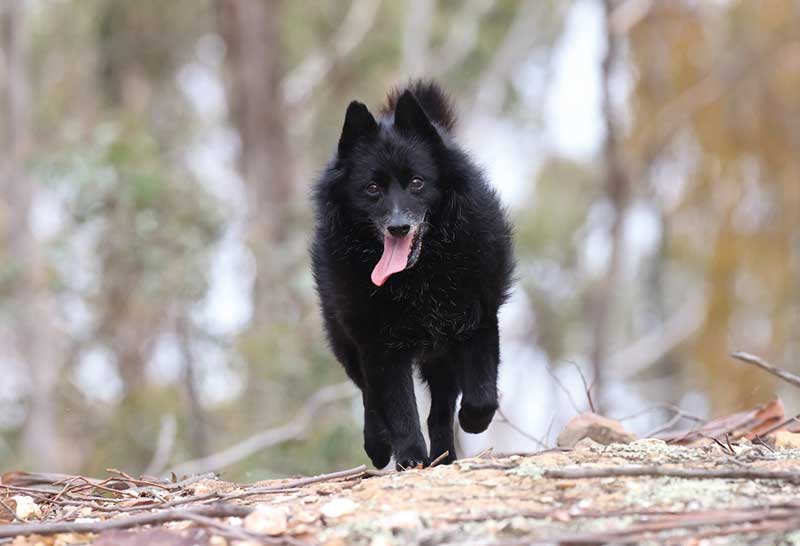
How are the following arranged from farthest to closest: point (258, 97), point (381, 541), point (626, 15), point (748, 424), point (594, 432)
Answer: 1. point (258, 97)
2. point (626, 15)
3. point (748, 424)
4. point (594, 432)
5. point (381, 541)

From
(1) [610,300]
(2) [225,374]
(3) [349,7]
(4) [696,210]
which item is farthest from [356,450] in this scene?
(3) [349,7]

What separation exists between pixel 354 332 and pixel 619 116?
1175 centimetres

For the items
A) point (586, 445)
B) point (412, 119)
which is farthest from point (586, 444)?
point (412, 119)

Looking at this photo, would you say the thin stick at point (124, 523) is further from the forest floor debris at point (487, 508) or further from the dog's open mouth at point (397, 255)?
the dog's open mouth at point (397, 255)

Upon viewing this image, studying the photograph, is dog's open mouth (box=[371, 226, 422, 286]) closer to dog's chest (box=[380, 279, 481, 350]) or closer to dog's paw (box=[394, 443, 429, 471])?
dog's chest (box=[380, 279, 481, 350])

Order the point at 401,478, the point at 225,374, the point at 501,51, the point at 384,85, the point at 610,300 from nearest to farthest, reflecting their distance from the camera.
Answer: the point at 401,478, the point at 225,374, the point at 610,300, the point at 384,85, the point at 501,51

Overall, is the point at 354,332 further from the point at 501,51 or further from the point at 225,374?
the point at 501,51

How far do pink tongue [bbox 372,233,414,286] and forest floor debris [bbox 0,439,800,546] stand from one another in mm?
1015

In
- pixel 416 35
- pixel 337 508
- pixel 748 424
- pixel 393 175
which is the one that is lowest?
pixel 337 508

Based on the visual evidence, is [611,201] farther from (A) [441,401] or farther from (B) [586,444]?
(B) [586,444]

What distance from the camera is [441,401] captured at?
638 centimetres

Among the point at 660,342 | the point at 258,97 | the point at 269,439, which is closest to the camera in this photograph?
the point at 269,439

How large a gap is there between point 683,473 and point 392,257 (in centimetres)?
197

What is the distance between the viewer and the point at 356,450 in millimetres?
12602
